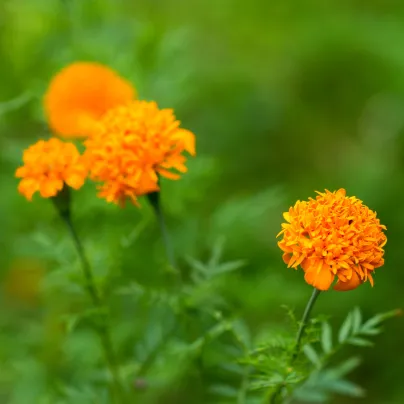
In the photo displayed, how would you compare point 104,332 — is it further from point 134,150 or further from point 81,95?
point 81,95

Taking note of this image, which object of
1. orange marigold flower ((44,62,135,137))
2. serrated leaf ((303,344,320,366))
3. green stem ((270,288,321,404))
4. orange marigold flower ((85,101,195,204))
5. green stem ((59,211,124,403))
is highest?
orange marigold flower ((44,62,135,137))

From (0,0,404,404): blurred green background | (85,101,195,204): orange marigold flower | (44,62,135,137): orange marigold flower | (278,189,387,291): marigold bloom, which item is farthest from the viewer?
(0,0,404,404): blurred green background

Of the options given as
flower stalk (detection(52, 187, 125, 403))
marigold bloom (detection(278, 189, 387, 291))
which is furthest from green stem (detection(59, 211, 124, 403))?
marigold bloom (detection(278, 189, 387, 291))

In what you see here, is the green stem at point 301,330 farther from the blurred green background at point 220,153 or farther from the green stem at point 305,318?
the blurred green background at point 220,153

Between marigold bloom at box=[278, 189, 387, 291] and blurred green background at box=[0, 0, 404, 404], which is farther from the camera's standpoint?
blurred green background at box=[0, 0, 404, 404]

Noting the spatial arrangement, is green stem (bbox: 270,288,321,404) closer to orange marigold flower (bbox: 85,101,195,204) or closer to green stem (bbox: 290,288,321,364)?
green stem (bbox: 290,288,321,364)

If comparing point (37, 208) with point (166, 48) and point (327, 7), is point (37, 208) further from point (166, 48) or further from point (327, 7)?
point (327, 7)

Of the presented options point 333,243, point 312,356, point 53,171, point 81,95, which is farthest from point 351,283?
point 81,95
